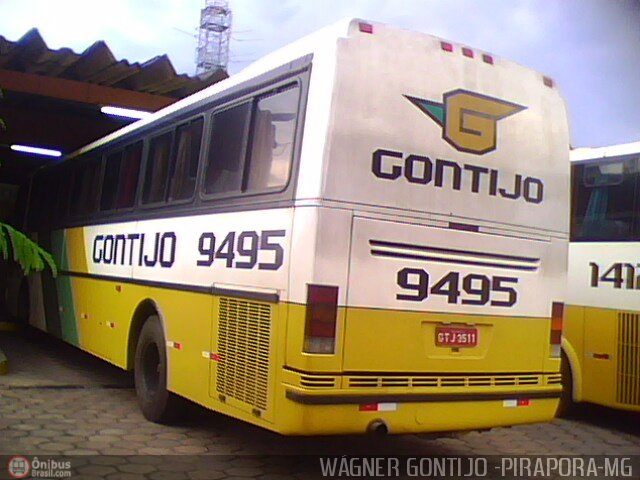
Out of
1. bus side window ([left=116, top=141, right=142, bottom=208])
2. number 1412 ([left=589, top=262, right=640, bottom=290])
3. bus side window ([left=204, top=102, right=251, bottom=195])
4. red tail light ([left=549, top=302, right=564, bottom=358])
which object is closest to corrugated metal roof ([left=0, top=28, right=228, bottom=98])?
bus side window ([left=116, top=141, right=142, bottom=208])

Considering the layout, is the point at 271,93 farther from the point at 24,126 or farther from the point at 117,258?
the point at 24,126

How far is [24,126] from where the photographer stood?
43.0ft

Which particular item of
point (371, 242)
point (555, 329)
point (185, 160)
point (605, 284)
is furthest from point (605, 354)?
point (185, 160)

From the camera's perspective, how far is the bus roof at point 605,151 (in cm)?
771

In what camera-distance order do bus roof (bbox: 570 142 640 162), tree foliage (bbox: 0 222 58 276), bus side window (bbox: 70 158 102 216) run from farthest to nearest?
bus side window (bbox: 70 158 102 216)
bus roof (bbox: 570 142 640 162)
tree foliage (bbox: 0 222 58 276)

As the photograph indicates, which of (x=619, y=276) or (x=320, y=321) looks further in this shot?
(x=619, y=276)

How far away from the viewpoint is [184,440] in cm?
627

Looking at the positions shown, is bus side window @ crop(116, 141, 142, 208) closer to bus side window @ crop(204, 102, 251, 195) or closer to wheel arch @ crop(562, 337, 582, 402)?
bus side window @ crop(204, 102, 251, 195)

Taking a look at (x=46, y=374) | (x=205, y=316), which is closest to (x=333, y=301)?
(x=205, y=316)

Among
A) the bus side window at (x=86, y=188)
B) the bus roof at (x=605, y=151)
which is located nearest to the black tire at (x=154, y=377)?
the bus side window at (x=86, y=188)

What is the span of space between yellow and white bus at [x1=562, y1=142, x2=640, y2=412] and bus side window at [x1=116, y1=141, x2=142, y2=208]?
4693mm

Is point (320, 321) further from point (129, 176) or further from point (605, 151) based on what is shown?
point (605, 151)

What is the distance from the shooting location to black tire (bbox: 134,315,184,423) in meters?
Answer: 6.56

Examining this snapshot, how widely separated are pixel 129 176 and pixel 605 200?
16.6ft
